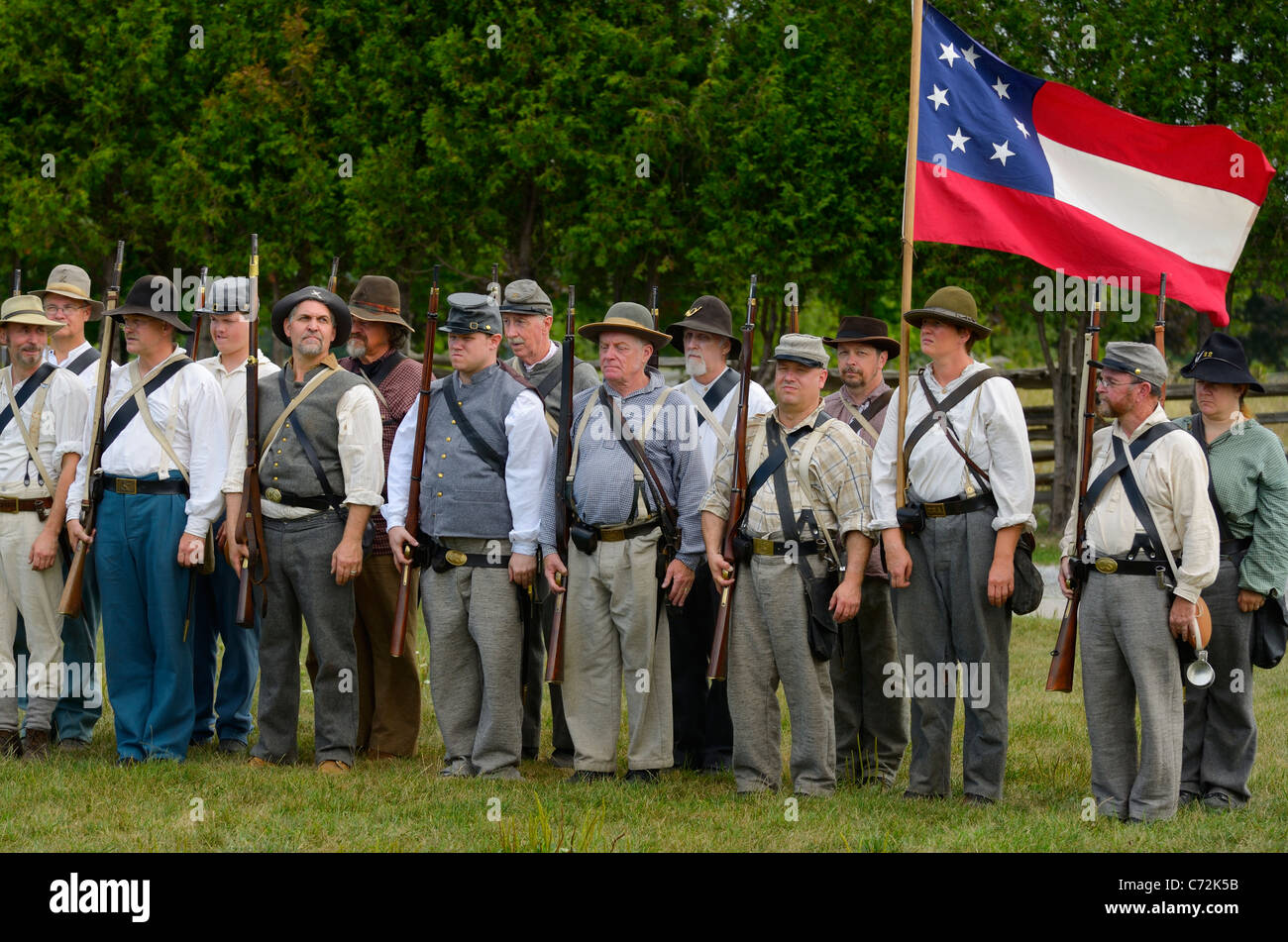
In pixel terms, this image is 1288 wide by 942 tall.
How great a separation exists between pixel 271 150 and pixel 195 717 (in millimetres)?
13063

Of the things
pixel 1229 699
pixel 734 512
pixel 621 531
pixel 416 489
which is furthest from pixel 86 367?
pixel 1229 699

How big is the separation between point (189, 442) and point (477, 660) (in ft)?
6.83

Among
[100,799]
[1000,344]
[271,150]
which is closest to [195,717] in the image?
[100,799]

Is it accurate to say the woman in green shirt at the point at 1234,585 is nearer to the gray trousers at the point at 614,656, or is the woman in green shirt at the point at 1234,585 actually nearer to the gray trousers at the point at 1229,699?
the gray trousers at the point at 1229,699

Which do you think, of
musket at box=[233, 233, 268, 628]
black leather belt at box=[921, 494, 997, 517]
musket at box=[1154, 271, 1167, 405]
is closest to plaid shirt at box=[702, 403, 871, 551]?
black leather belt at box=[921, 494, 997, 517]

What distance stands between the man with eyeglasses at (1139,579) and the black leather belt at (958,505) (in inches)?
19.8

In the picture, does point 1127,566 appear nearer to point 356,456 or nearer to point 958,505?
point 958,505

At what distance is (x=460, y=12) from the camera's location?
793 inches

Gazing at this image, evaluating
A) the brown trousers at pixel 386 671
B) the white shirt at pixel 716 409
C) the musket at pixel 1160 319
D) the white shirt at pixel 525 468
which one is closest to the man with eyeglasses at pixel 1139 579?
the musket at pixel 1160 319

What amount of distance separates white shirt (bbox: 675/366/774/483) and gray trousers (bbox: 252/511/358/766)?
6.84ft

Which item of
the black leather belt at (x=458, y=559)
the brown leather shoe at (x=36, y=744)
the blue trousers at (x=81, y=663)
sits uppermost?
the black leather belt at (x=458, y=559)

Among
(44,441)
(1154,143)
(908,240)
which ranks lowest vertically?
(44,441)

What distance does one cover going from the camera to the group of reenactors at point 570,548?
25.4 feet

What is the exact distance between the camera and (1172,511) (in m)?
7.48
